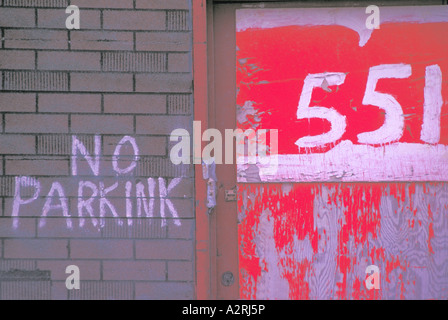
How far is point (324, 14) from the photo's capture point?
2.88 m

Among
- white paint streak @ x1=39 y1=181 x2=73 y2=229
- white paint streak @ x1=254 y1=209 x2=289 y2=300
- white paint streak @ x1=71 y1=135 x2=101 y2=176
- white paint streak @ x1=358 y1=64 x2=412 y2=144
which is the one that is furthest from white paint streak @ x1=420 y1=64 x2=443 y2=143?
white paint streak @ x1=39 y1=181 x2=73 y2=229

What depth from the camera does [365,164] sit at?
2869 millimetres

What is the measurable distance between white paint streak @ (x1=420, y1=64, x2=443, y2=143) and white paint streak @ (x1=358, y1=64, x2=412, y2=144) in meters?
0.14

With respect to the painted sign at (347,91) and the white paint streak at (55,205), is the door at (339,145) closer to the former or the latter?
the painted sign at (347,91)

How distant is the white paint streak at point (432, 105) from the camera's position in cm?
285

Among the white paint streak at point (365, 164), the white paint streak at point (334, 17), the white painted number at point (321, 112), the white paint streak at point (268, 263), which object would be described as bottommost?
the white paint streak at point (268, 263)

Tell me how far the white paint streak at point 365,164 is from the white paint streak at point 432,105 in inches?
2.8

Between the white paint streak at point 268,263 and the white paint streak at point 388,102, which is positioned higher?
the white paint streak at point 388,102

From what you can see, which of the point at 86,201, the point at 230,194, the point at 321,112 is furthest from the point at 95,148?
the point at 321,112

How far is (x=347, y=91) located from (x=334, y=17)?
488 mm

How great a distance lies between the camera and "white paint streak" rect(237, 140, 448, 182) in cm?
285

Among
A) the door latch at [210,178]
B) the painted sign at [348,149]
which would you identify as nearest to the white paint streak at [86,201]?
the door latch at [210,178]

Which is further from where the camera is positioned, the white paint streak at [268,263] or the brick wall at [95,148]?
the white paint streak at [268,263]
